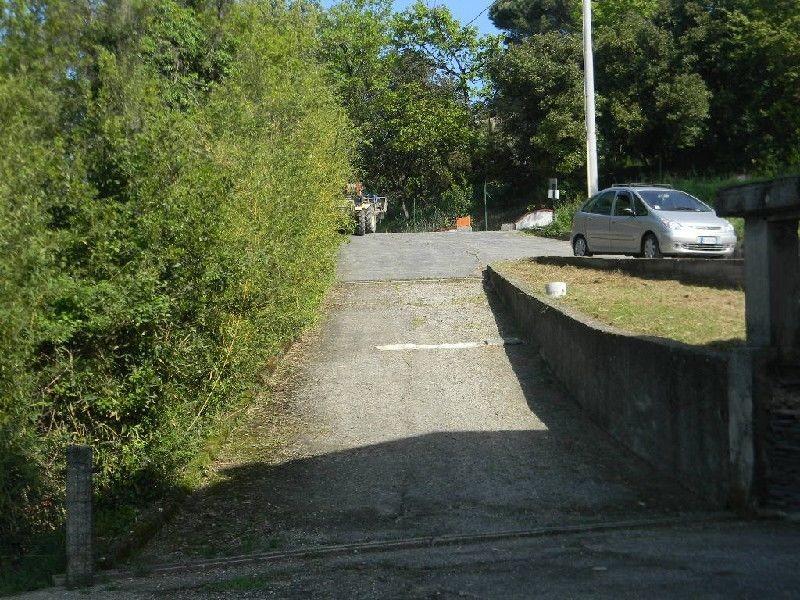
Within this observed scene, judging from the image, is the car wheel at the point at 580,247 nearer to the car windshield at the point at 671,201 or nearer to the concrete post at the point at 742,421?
the car windshield at the point at 671,201

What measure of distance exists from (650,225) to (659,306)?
21.2 feet

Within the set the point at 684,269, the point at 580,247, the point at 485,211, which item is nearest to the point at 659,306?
the point at 684,269

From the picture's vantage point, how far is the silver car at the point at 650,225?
17.9 m

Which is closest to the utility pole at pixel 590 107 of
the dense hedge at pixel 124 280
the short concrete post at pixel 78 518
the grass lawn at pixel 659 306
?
the grass lawn at pixel 659 306

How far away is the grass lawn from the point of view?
10.1 metres

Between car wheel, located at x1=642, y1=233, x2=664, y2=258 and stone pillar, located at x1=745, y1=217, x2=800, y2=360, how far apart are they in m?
10.5

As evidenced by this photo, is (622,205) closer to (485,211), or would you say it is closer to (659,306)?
(659,306)

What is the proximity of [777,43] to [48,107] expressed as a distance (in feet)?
94.9

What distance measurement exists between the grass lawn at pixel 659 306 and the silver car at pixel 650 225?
5.40 feet

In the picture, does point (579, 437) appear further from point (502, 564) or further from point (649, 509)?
point (502, 564)

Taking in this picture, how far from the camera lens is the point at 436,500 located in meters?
9.16

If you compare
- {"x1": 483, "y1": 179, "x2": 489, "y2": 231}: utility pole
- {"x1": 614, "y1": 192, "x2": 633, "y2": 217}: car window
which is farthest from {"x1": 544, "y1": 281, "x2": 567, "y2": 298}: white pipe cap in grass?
{"x1": 483, "y1": 179, "x2": 489, "y2": 231}: utility pole

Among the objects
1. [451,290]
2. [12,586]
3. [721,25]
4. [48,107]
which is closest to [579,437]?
[12,586]

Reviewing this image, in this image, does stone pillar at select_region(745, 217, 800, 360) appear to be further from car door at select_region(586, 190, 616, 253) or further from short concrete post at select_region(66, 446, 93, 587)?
car door at select_region(586, 190, 616, 253)
